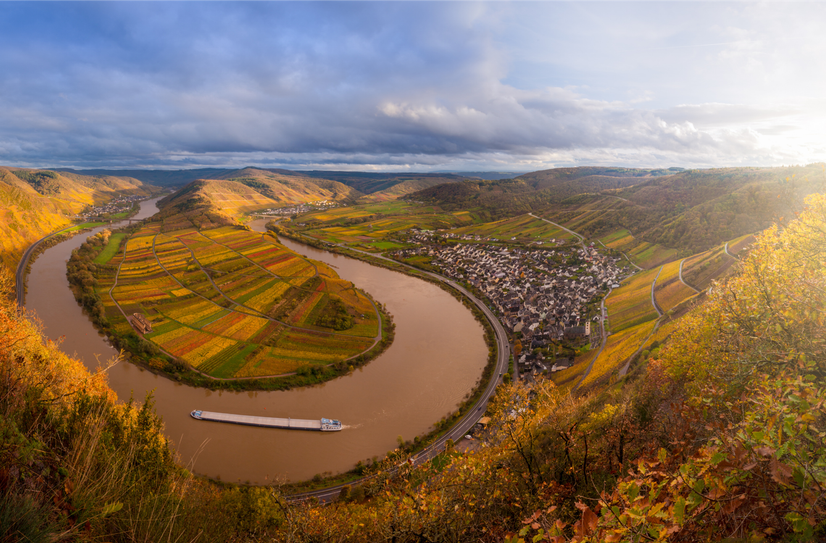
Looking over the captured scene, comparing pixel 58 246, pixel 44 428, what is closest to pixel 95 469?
pixel 44 428

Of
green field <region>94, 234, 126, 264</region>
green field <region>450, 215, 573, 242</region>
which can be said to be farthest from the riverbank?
green field <region>450, 215, 573, 242</region>

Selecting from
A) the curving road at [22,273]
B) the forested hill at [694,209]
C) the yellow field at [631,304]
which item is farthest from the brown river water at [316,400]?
the forested hill at [694,209]

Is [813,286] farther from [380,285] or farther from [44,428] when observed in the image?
[380,285]

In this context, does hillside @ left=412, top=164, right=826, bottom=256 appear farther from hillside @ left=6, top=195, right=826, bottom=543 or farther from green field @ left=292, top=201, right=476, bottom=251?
hillside @ left=6, top=195, right=826, bottom=543

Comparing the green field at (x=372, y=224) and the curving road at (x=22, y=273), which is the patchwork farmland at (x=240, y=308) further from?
the green field at (x=372, y=224)

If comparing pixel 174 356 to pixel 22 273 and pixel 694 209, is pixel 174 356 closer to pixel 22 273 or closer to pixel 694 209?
pixel 22 273

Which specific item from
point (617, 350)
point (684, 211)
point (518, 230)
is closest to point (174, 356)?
point (617, 350)
